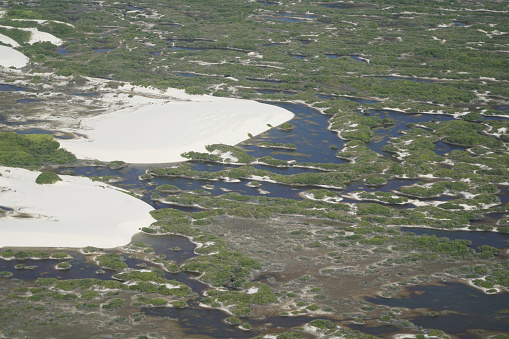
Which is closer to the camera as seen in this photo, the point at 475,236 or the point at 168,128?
the point at 475,236

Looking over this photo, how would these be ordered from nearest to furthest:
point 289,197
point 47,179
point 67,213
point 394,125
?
point 67,213 < point 47,179 < point 289,197 < point 394,125

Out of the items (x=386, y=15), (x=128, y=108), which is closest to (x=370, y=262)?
(x=128, y=108)

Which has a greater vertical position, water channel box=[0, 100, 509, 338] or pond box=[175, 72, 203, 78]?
pond box=[175, 72, 203, 78]

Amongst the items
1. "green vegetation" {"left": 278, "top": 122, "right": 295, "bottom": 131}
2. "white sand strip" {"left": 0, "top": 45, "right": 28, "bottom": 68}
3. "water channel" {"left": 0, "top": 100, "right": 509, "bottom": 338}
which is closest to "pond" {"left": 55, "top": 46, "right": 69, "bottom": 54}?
"white sand strip" {"left": 0, "top": 45, "right": 28, "bottom": 68}

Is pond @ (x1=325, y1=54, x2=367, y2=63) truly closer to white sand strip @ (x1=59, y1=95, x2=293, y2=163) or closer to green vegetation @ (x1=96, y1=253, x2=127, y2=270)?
white sand strip @ (x1=59, y1=95, x2=293, y2=163)

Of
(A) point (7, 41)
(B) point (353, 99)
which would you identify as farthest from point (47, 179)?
(A) point (7, 41)

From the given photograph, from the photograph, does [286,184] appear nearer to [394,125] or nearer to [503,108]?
[394,125]

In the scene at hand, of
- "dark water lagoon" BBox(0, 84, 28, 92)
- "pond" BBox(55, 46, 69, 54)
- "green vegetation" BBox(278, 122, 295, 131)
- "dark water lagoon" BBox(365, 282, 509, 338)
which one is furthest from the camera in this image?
"pond" BBox(55, 46, 69, 54)
